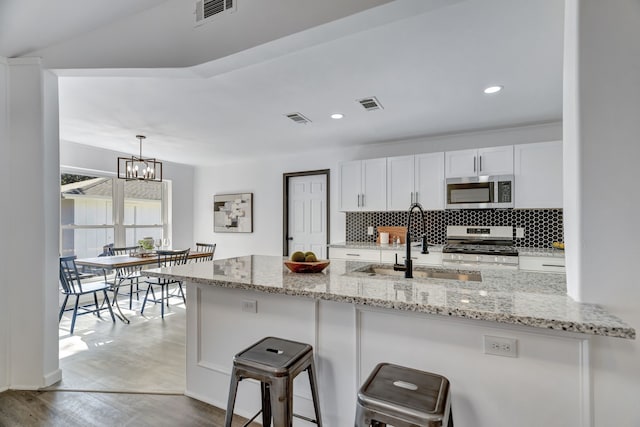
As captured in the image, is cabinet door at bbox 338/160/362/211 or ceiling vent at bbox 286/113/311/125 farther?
cabinet door at bbox 338/160/362/211

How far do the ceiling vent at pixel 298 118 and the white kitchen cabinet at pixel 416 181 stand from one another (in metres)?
1.34

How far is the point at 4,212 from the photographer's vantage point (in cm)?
223

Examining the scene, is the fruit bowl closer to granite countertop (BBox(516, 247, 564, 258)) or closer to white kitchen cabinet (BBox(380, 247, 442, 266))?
white kitchen cabinet (BBox(380, 247, 442, 266))

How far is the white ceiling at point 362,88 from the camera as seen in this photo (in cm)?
185

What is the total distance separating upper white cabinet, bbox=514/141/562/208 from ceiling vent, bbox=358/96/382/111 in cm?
175

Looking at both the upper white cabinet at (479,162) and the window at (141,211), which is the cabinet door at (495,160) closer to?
the upper white cabinet at (479,162)

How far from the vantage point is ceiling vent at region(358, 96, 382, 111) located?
2.88 m

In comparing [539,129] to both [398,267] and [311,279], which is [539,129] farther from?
[311,279]

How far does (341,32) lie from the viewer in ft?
5.39

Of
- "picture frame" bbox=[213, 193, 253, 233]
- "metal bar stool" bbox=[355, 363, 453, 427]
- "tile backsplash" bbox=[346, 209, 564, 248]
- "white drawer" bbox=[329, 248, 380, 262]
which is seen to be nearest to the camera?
"metal bar stool" bbox=[355, 363, 453, 427]

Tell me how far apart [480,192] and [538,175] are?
597 millimetres

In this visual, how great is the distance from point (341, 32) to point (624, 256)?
161cm

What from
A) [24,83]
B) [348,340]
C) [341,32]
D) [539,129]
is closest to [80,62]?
[24,83]

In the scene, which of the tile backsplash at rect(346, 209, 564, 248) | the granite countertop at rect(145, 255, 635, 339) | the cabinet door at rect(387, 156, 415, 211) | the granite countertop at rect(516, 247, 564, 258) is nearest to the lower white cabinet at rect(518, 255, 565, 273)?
the granite countertop at rect(516, 247, 564, 258)
